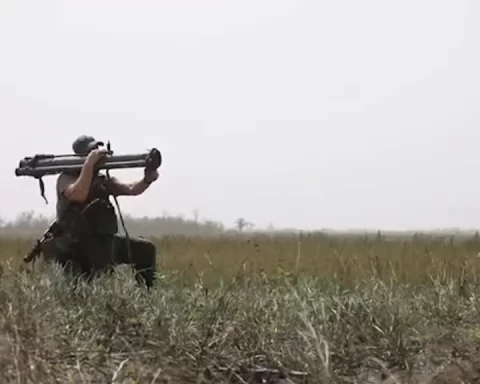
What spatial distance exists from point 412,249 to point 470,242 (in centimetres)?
138

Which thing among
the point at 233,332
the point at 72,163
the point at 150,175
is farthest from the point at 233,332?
the point at 72,163

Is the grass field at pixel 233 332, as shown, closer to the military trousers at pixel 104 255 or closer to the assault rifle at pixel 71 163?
the military trousers at pixel 104 255

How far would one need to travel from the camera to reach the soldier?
5.01m

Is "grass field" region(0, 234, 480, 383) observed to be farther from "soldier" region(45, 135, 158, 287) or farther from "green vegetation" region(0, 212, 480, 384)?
"soldier" region(45, 135, 158, 287)

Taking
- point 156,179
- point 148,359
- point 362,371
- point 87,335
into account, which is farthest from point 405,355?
point 156,179

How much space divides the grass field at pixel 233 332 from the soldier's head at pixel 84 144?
0.95 m

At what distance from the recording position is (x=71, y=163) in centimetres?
509

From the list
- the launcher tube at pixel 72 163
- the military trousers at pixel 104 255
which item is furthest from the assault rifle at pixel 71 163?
the military trousers at pixel 104 255

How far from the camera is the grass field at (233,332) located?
10.4ft

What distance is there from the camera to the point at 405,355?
349 cm

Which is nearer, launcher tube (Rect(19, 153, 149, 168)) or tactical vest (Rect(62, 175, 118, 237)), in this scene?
launcher tube (Rect(19, 153, 149, 168))

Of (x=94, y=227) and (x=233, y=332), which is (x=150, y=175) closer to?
(x=94, y=227)

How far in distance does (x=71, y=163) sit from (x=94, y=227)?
0.47 meters

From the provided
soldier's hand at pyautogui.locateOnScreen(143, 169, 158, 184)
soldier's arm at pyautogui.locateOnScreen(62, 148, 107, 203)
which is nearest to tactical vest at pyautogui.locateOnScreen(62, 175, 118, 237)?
soldier's arm at pyautogui.locateOnScreen(62, 148, 107, 203)
